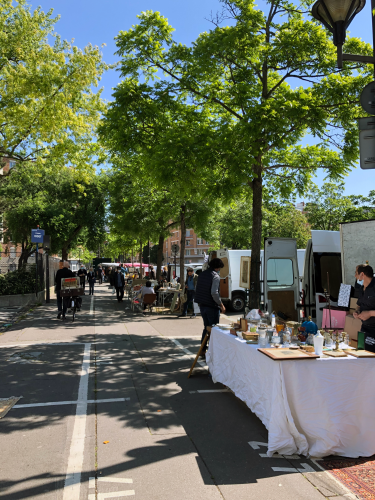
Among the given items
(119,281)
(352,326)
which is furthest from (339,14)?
(119,281)

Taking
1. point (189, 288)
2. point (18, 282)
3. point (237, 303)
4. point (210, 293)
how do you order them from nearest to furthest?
point (210, 293)
point (189, 288)
point (237, 303)
point (18, 282)

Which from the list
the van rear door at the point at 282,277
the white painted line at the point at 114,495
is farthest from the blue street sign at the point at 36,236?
the white painted line at the point at 114,495

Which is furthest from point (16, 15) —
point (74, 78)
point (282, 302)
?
point (282, 302)

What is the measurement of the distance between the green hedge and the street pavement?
10.0 metres

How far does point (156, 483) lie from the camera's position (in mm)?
3488

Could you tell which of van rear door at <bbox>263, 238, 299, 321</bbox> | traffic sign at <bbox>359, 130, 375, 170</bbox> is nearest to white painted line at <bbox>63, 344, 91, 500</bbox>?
traffic sign at <bbox>359, 130, 375, 170</bbox>

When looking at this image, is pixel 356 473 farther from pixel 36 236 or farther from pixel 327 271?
pixel 36 236

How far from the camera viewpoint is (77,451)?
413 centimetres

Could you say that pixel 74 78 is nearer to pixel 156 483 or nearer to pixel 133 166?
pixel 133 166

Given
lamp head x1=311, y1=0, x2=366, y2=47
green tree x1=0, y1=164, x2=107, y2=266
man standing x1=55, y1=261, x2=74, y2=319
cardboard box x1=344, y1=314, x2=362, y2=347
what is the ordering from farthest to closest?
green tree x1=0, y1=164, x2=107, y2=266 → man standing x1=55, y1=261, x2=74, y2=319 → cardboard box x1=344, y1=314, x2=362, y2=347 → lamp head x1=311, y1=0, x2=366, y2=47

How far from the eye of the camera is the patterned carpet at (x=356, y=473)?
3.39 meters

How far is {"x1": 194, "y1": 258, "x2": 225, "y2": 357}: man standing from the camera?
23.0 ft

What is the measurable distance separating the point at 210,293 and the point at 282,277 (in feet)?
19.2

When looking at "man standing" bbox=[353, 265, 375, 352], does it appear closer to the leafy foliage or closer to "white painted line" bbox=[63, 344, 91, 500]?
"white painted line" bbox=[63, 344, 91, 500]
